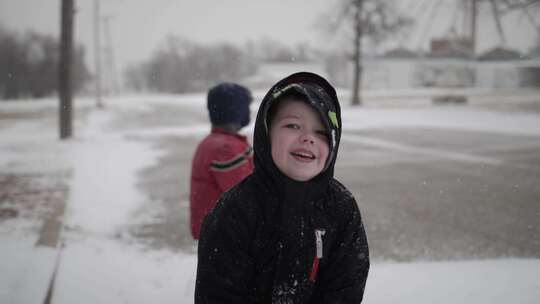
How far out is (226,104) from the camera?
9.39 ft

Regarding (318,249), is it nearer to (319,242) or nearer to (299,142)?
(319,242)

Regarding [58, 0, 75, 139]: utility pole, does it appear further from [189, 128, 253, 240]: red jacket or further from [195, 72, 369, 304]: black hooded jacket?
[195, 72, 369, 304]: black hooded jacket

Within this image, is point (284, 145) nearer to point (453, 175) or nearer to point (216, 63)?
point (453, 175)

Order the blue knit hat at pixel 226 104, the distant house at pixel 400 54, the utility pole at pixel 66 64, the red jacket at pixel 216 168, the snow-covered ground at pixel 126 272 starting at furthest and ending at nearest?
the distant house at pixel 400 54
the utility pole at pixel 66 64
the snow-covered ground at pixel 126 272
the blue knit hat at pixel 226 104
the red jacket at pixel 216 168

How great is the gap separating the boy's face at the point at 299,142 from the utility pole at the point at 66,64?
40.8 ft

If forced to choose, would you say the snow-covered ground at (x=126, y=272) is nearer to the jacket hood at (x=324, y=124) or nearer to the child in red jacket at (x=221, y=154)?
the child in red jacket at (x=221, y=154)

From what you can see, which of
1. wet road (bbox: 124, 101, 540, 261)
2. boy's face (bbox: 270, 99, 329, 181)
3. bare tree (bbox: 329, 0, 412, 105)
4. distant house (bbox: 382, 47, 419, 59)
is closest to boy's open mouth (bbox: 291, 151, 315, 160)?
boy's face (bbox: 270, 99, 329, 181)

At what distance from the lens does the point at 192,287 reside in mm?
3125

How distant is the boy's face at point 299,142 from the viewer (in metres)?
1.76

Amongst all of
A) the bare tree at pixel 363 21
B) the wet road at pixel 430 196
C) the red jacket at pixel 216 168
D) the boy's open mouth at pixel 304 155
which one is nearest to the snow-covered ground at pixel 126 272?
the wet road at pixel 430 196

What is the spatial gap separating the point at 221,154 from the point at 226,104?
37 centimetres

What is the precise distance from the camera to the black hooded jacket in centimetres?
177

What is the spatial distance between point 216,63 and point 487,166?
268 feet

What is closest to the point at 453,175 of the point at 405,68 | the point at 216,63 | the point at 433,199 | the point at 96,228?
the point at 433,199
